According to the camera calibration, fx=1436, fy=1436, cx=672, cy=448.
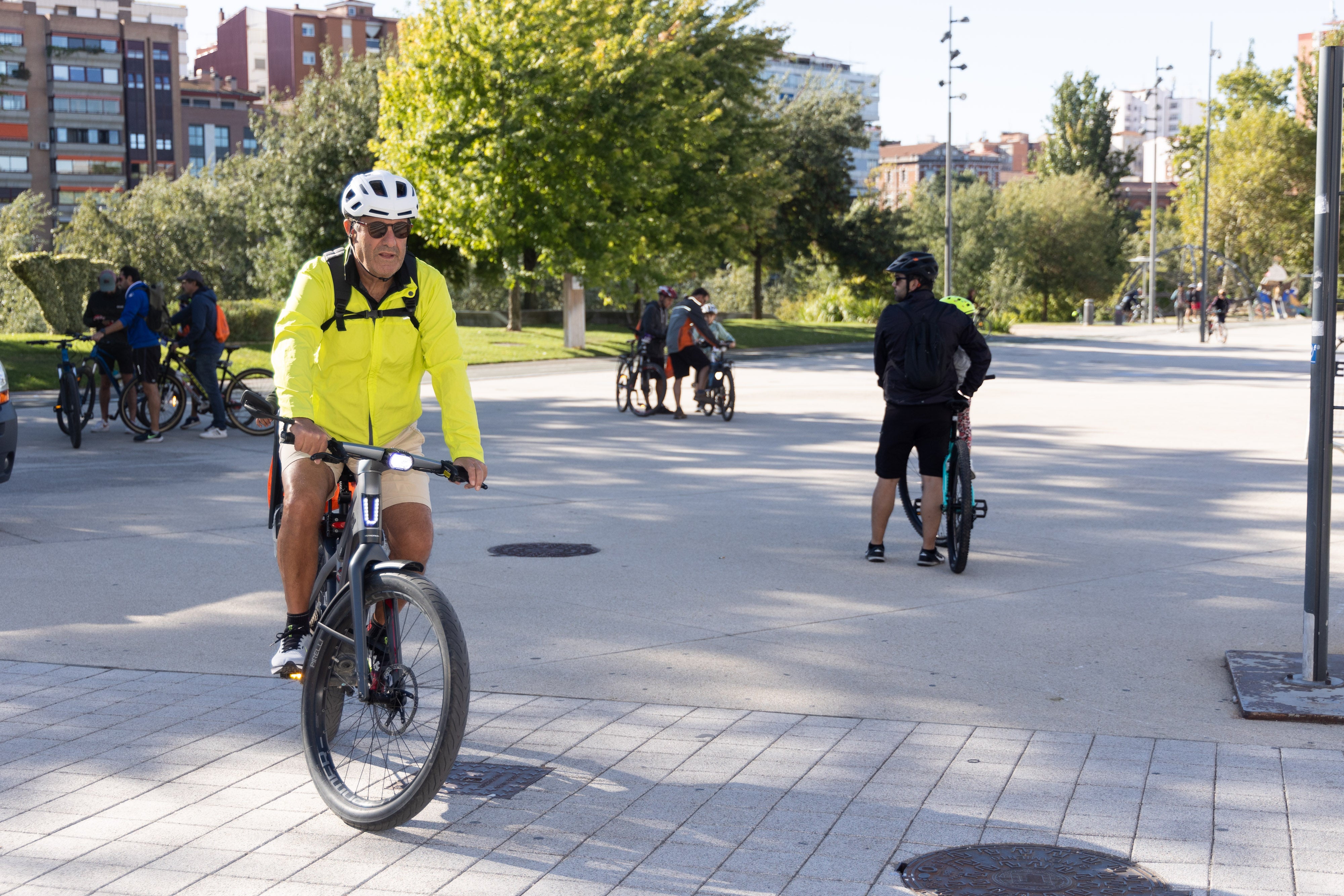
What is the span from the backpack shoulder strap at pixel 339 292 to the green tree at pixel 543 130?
29.0 meters

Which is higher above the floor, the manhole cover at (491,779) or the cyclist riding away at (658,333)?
the cyclist riding away at (658,333)

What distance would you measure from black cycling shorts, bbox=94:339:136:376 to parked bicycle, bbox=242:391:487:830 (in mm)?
12205

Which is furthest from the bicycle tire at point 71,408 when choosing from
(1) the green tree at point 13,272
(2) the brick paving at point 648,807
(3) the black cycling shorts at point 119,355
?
(1) the green tree at point 13,272

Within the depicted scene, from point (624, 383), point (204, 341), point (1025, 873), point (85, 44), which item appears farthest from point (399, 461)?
point (85, 44)

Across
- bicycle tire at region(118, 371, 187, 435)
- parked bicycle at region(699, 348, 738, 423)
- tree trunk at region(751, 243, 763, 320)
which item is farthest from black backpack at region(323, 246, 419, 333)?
tree trunk at region(751, 243, 763, 320)

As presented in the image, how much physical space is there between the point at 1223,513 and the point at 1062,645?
446cm

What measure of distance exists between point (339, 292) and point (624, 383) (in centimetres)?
1482

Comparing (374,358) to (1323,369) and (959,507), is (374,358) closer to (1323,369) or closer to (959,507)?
(1323,369)

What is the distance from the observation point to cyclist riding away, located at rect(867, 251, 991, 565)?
8211 millimetres

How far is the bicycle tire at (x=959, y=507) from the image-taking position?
816 centimetres

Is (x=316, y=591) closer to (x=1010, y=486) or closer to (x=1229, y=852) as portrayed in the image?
(x=1229, y=852)

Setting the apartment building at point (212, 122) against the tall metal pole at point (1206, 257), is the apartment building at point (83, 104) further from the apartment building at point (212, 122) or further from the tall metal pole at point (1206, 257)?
the tall metal pole at point (1206, 257)

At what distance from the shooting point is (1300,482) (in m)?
11.8

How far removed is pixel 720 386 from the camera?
18.0 metres
